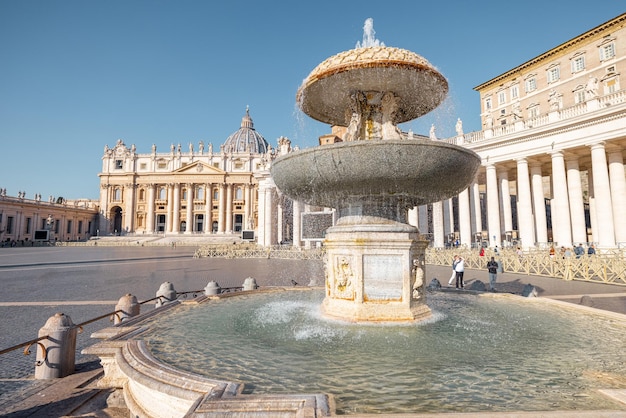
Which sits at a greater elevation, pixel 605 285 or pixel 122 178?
pixel 122 178

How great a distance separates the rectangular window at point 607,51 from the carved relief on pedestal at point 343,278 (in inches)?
1495

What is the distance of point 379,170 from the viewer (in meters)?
4.33

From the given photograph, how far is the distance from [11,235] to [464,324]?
72.4 m

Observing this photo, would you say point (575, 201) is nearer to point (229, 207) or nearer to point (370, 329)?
point (370, 329)

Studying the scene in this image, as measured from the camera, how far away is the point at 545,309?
563 centimetres

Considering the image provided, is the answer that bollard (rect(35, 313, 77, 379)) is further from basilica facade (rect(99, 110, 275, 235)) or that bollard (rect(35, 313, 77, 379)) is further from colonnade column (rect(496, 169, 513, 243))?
basilica facade (rect(99, 110, 275, 235))

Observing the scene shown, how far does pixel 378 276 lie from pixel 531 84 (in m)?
41.5

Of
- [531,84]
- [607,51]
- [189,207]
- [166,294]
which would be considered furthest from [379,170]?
[189,207]

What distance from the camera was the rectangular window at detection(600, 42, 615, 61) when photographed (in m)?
29.3

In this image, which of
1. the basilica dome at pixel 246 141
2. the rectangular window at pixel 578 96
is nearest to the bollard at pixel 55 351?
the rectangular window at pixel 578 96

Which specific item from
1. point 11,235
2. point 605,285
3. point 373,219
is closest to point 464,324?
point 373,219

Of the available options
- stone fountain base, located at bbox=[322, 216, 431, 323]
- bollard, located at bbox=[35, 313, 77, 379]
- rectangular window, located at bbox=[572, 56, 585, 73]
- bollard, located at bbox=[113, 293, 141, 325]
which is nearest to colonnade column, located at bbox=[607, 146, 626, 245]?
rectangular window, located at bbox=[572, 56, 585, 73]

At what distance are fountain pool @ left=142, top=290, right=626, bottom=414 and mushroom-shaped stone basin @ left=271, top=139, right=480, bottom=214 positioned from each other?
182 centimetres

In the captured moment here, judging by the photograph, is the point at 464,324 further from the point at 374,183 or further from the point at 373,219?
the point at 374,183
